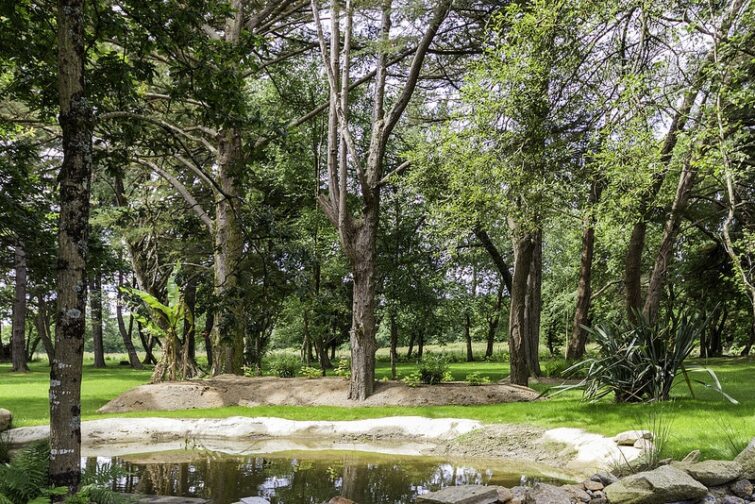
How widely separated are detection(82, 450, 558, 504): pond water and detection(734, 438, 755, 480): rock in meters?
1.98

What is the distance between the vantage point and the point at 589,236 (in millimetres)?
19453

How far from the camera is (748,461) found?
6344 mm

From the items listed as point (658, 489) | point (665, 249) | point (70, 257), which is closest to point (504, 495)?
point (658, 489)

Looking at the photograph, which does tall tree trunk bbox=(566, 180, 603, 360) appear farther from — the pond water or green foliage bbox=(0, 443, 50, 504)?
green foliage bbox=(0, 443, 50, 504)

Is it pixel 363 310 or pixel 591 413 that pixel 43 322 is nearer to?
pixel 363 310

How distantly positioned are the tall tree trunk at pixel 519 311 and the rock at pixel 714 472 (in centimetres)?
809

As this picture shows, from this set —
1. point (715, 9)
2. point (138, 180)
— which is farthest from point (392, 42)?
point (138, 180)

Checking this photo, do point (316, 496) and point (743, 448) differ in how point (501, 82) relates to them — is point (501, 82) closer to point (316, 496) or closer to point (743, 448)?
point (743, 448)

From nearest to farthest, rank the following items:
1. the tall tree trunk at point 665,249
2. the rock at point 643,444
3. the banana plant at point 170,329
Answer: the rock at point 643,444 < the tall tree trunk at point 665,249 < the banana plant at point 170,329

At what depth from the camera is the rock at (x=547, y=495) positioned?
225 inches

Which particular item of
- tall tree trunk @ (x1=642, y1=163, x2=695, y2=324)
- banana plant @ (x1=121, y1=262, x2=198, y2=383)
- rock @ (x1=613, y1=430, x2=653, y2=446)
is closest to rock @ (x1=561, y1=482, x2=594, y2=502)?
rock @ (x1=613, y1=430, x2=653, y2=446)

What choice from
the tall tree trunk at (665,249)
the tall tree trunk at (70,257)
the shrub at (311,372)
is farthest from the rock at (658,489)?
the shrub at (311,372)

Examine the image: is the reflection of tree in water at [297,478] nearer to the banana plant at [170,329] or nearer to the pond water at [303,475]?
the pond water at [303,475]

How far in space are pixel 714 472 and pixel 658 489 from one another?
3.06 ft
